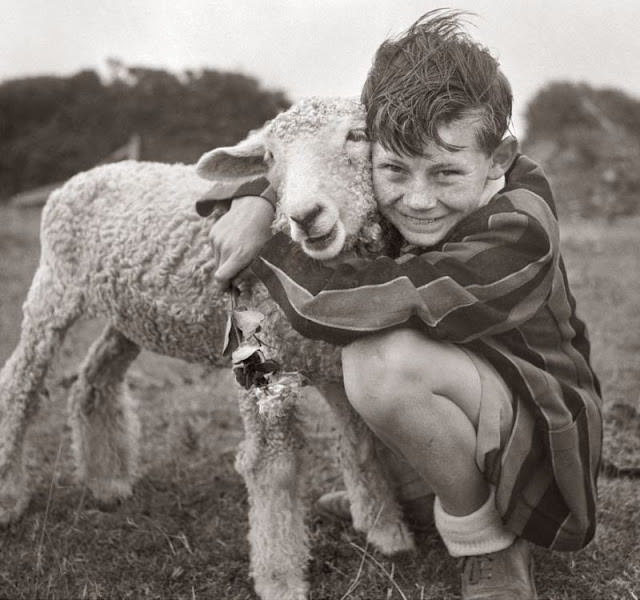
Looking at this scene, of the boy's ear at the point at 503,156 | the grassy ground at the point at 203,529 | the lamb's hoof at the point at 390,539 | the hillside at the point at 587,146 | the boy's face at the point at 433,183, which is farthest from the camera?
the hillside at the point at 587,146

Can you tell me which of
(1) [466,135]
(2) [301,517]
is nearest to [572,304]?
(1) [466,135]

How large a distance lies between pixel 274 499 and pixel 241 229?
86cm

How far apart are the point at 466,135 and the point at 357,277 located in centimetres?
49

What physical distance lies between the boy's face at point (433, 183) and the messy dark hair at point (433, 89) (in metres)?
0.03

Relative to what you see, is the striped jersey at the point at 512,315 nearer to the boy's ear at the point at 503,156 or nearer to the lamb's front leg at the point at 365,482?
the boy's ear at the point at 503,156

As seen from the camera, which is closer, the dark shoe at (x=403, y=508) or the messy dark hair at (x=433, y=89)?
the messy dark hair at (x=433, y=89)

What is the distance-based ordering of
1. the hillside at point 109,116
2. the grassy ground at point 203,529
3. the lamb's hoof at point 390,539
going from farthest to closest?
1. the hillside at point 109,116
2. the lamb's hoof at point 390,539
3. the grassy ground at point 203,529

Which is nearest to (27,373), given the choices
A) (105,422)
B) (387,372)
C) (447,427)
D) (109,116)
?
(105,422)

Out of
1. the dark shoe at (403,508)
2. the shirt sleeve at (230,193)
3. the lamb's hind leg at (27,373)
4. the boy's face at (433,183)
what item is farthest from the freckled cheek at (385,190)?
the lamb's hind leg at (27,373)

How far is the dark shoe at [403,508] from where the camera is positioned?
2904 millimetres

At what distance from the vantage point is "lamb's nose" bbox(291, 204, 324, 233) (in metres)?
2.03

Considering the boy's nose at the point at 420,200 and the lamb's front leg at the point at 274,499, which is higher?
the boy's nose at the point at 420,200

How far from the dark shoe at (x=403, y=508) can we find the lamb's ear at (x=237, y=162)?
1257mm

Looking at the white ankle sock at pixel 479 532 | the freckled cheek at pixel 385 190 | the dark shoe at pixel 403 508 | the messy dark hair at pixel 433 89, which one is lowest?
the dark shoe at pixel 403 508
